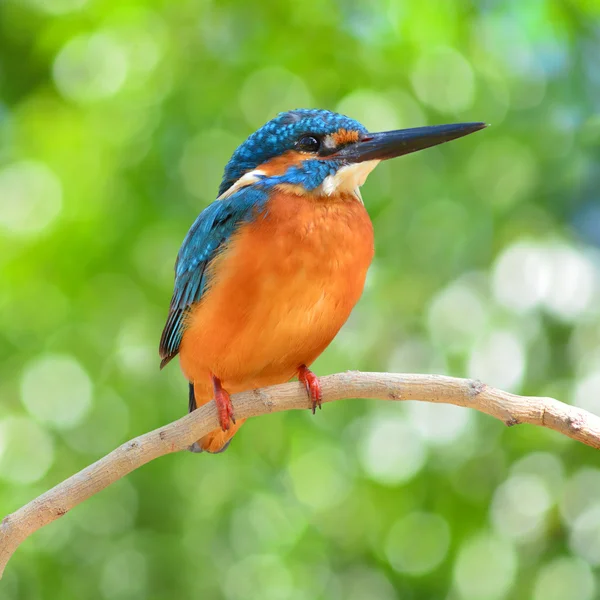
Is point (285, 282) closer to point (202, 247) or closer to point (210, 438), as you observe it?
point (202, 247)

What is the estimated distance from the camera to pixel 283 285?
8.60ft

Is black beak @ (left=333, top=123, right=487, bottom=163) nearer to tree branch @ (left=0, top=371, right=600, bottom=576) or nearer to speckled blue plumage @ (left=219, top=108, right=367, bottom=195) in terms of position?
speckled blue plumage @ (left=219, top=108, right=367, bottom=195)

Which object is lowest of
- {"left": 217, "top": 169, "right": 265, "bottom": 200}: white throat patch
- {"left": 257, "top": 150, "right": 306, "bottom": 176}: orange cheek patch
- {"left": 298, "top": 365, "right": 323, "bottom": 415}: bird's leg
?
{"left": 298, "top": 365, "right": 323, "bottom": 415}: bird's leg

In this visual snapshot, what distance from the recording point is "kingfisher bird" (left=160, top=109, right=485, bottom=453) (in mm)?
2645

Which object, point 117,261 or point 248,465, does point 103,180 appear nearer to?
point 117,261

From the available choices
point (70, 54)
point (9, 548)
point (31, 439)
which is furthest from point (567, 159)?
point (9, 548)

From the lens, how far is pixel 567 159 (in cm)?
418

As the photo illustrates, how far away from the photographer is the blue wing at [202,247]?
108 inches

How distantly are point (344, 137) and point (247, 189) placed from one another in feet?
1.17

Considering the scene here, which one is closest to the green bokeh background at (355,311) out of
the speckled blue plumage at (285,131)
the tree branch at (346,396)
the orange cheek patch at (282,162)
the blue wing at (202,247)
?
the blue wing at (202,247)

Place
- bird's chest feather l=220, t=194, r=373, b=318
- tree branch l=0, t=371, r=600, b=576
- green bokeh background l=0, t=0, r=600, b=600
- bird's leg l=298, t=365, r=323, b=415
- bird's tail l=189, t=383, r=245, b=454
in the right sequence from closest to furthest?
tree branch l=0, t=371, r=600, b=576 < bird's leg l=298, t=365, r=323, b=415 < bird's chest feather l=220, t=194, r=373, b=318 < bird's tail l=189, t=383, r=245, b=454 < green bokeh background l=0, t=0, r=600, b=600

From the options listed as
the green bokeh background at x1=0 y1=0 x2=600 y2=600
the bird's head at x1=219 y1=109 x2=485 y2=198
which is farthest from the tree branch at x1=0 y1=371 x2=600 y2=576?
the green bokeh background at x1=0 y1=0 x2=600 y2=600

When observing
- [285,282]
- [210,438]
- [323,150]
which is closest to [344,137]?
[323,150]

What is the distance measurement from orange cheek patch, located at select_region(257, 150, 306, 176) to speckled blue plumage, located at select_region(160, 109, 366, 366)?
0.01m
